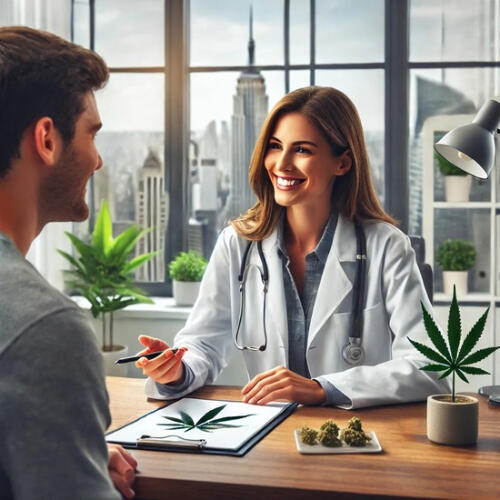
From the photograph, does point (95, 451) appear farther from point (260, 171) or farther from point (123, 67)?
point (123, 67)

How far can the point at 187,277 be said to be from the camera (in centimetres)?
423

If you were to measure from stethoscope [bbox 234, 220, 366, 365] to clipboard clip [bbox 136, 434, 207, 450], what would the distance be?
746 millimetres

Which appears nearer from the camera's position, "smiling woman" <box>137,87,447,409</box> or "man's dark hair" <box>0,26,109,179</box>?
"man's dark hair" <box>0,26,109,179</box>

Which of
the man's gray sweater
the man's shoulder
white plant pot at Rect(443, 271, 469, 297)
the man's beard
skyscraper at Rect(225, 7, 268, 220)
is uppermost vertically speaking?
skyscraper at Rect(225, 7, 268, 220)

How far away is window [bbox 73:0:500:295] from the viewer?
4242 millimetres

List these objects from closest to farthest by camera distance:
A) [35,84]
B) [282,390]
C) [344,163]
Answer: [35,84], [282,390], [344,163]

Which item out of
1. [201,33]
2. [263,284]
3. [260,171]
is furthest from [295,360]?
[201,33]

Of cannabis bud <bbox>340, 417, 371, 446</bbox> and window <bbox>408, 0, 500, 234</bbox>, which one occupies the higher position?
window <bbox>408, 0, 500, 234</bbox>

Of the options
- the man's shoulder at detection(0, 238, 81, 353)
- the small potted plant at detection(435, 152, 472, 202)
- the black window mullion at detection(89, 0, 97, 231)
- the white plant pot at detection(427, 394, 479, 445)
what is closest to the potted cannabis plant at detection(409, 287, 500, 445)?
the white plant pot at detection(427, 394, 479, 445)

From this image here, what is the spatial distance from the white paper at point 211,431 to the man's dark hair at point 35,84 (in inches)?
27.4

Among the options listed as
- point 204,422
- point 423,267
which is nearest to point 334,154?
point 423,267

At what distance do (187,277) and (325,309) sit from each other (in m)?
2.04

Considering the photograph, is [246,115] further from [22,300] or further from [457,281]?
[22,300]

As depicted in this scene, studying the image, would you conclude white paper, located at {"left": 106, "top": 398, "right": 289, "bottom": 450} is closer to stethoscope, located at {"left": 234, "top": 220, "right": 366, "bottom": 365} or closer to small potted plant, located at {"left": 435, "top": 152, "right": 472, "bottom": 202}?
stethoscope, located at {"left": 234, "top": 220, "right": 366, "bottom": 365}
